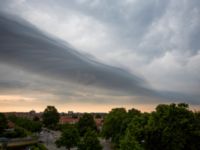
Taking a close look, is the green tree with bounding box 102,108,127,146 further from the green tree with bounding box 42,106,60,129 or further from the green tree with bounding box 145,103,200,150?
the green tree with bounding box 42,106,60,129

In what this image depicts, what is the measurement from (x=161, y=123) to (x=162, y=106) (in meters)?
2.79

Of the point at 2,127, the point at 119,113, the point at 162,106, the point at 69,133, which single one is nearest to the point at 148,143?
the point at 162,106

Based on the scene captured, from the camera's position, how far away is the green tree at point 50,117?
522ft

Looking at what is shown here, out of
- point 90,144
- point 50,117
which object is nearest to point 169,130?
point 90,144

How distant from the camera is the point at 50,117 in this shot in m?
159

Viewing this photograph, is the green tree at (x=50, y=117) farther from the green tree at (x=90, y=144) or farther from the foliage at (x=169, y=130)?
the foliage at (x=169, y=130)

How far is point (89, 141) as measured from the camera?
69.6 metres

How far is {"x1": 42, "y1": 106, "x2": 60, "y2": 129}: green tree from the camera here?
159 m

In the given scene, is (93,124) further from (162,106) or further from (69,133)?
(162,106)

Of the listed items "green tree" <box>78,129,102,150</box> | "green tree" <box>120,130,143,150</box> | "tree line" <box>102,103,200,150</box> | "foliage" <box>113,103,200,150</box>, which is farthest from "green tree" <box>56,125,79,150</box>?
"green tree" <box>120,130,143,150</box>

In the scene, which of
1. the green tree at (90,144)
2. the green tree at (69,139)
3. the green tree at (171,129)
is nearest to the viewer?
the green tree at (171,129)

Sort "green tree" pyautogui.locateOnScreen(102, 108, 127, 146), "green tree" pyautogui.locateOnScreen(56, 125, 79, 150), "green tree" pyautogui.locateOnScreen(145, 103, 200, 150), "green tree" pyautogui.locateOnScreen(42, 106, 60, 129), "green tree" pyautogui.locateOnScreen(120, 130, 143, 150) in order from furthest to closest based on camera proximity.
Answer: "green tree" pyautogui.locateOnScreen(42, 106, 60, 129)
"green tree" pyautogui.locateOnScreen(102, 108, 127, 146)
"green tree" pyautogui.locateOnScreen(56, 125, 79, 150)
"green tree" pyautogui.locateOnScreen(145, 103, 200, 150)
"green tree" pyautogui.locateOnScreen(120, 130, 143, 150)

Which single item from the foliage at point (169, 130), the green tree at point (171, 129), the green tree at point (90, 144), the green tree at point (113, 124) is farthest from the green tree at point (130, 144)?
the green tree at point (113, 124)

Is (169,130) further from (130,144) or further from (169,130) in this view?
(130,144)
